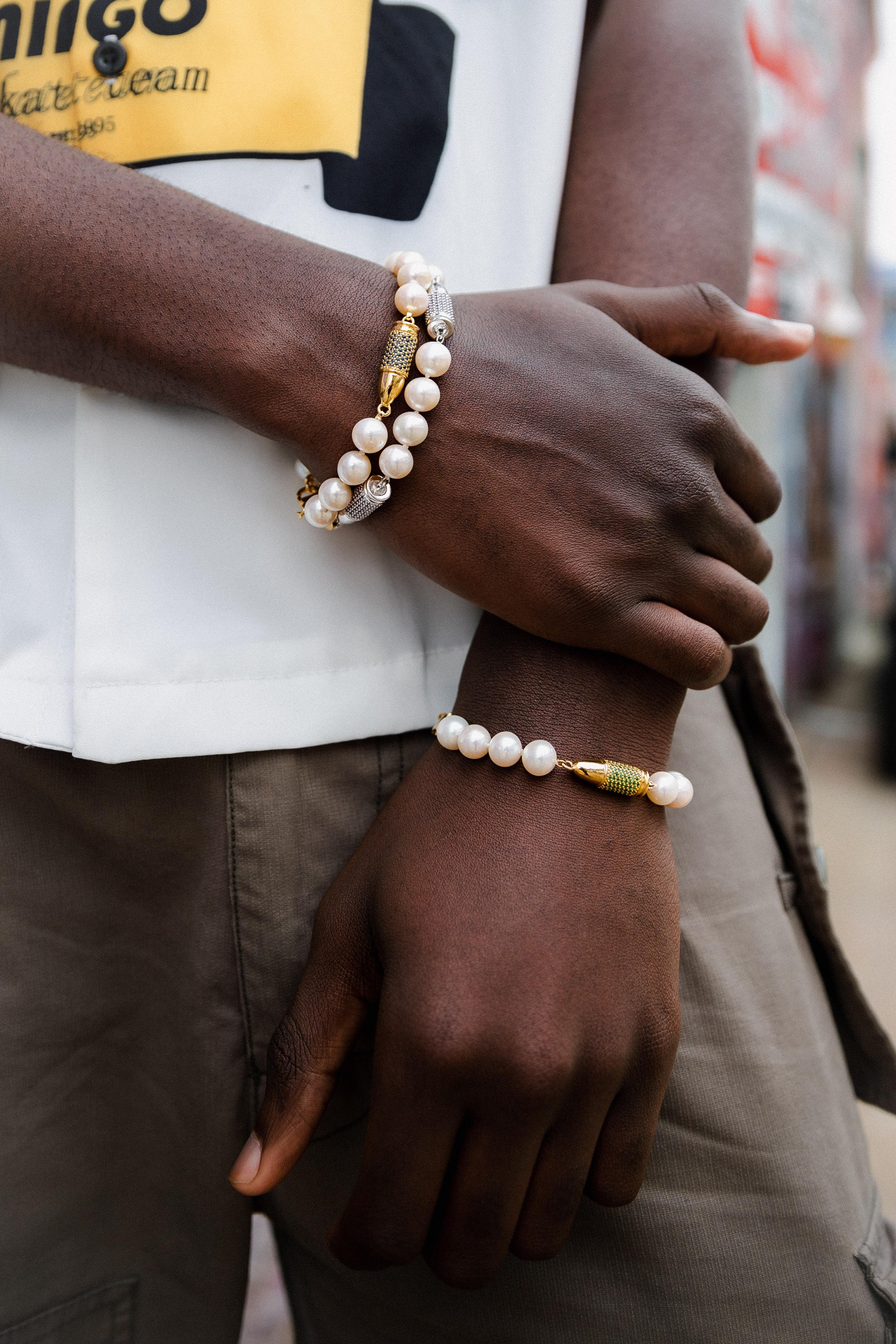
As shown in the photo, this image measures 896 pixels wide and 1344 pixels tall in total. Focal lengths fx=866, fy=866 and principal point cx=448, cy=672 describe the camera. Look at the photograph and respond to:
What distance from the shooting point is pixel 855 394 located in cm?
779

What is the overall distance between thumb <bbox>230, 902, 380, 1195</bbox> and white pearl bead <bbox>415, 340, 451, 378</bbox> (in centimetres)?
36

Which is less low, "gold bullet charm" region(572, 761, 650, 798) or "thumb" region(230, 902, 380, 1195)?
"gold bullet charm" region(572, 761, 650, 798)

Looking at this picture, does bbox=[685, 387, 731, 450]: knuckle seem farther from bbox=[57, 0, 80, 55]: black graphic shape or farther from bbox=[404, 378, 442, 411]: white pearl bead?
bbox=[57, 0, 80, 55]: black graphic shape

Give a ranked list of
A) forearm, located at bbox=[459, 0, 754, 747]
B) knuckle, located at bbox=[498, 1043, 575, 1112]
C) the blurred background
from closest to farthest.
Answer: knuckle, located at bbox=[498, 1043, 575, 1112] < forearm, located at bbox=[459, 0, 754, 747] < the blurred background

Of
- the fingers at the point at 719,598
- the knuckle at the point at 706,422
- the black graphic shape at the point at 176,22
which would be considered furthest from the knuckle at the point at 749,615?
the black graphic shape at the point at 176,22

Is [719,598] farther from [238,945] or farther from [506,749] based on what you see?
[238,945]

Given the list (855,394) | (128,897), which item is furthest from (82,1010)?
(855,394)

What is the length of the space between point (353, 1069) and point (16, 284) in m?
→ 0.58

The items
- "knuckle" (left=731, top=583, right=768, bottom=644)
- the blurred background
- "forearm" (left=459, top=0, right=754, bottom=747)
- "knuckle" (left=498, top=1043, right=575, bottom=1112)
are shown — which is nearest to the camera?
"knuckle" (left=498, top=1043, right=575, bottom=1112)

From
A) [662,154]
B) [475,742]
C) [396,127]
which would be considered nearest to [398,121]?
[396,127]

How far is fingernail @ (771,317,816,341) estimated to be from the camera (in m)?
0.70

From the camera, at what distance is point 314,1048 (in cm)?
58

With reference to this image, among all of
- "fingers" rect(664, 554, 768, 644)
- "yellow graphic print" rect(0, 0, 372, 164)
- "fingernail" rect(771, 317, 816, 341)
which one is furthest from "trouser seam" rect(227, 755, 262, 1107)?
"fingernail" rect(771, 317, 816, 341)

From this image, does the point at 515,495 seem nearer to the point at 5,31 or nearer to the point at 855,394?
the point at 5,31
